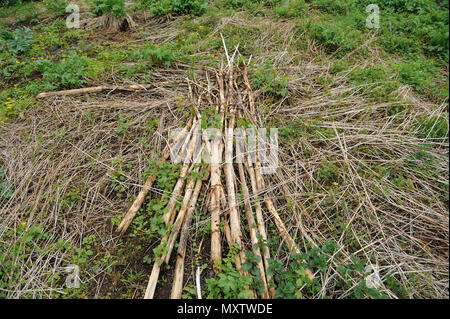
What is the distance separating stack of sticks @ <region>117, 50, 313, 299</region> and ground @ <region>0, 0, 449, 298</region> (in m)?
0.10

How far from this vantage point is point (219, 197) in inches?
102

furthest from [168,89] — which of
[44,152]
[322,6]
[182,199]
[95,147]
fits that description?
[322,6]

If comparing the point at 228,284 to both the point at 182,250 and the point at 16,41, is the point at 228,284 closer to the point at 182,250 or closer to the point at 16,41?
the point at 182,250

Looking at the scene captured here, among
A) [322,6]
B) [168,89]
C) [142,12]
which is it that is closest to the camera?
[168,89]

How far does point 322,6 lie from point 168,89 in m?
4.26

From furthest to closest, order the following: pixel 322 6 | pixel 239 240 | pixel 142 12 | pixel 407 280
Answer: pixel 142 12 → pixel 322 6 → pixel 239 240 → pixel 407 280

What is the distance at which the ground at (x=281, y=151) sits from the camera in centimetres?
220

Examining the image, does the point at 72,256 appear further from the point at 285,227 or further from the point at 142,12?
the point at 142,12

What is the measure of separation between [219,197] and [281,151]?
3.25 ft

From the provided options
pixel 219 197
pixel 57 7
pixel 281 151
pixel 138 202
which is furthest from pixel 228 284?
pixel 57 7

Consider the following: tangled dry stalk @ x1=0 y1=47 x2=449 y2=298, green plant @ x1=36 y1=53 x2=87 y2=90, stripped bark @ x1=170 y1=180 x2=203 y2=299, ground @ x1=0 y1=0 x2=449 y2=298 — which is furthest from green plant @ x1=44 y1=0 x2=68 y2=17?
stripped bark @ x1=170 y1=180 x2=203 y2=299

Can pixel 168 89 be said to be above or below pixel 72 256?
above
